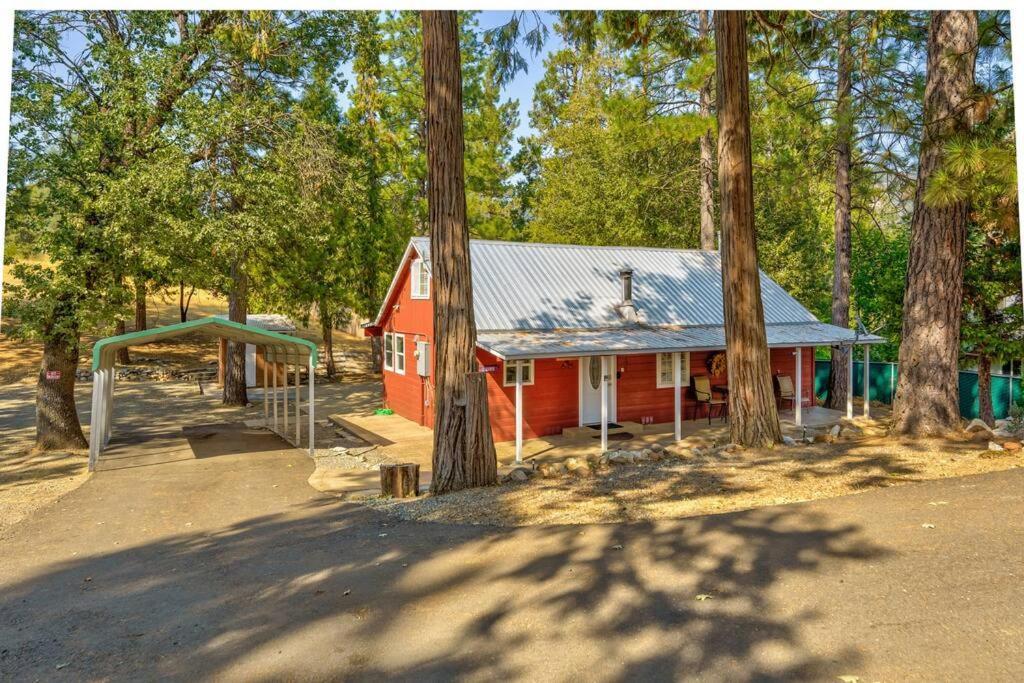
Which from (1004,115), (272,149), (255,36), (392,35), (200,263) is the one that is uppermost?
(392,35)

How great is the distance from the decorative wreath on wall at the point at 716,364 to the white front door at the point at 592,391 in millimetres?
2773

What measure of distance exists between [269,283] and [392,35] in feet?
35.6

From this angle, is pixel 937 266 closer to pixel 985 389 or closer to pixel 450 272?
pixel 985 389

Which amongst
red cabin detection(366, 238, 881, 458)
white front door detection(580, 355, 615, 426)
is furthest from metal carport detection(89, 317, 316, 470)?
white front door detection(580, 355, 615, 426)

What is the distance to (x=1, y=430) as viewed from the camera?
680 inches

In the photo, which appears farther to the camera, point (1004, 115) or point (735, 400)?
point (735, 400)

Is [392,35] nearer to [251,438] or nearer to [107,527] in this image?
[251,438]

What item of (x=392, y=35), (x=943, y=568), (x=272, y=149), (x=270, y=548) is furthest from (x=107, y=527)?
(x=392, y=35)

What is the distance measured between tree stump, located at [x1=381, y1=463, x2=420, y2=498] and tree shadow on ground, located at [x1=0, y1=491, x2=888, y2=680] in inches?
79.0

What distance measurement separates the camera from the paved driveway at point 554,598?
4.75m

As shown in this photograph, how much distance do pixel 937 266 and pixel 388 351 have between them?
45.5 ft

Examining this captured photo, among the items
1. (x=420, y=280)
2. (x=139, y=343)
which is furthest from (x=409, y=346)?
(x=139, y=343)

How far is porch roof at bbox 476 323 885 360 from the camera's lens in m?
14.0

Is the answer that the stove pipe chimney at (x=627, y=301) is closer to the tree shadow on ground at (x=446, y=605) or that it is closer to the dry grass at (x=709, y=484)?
the dry grass at (x=709, y=484)
